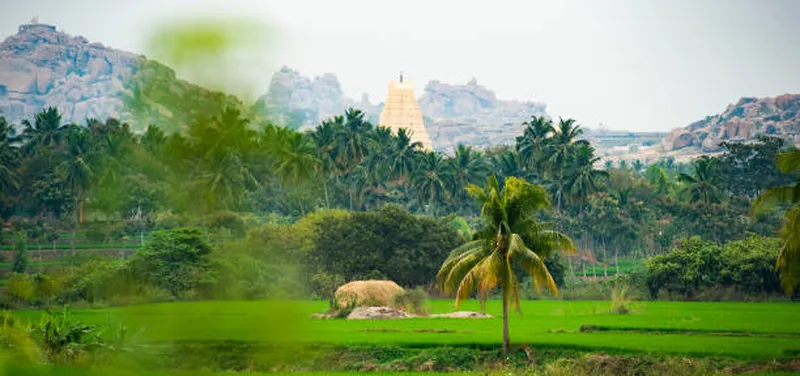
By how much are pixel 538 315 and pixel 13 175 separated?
4804 centimetres

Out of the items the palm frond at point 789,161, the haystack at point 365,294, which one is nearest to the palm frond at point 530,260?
the palm frond at point 789,161

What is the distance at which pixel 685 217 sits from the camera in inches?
3280

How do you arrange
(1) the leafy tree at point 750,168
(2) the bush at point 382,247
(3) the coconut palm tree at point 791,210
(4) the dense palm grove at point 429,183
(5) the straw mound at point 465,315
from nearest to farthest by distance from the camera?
(3) the coconut palm tree at point 791,210 < (5) the straw mound at point 465,315 < (2) the bush at point 382,247 < (4) the dense palm grove at point 429,183 < (1) the leafy tree at point 750,168

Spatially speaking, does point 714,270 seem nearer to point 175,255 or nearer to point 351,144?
point 175,255

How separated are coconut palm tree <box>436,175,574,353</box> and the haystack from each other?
38.9 ft

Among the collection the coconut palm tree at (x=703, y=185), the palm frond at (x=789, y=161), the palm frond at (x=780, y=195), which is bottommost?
the palm frond at (x=780, y=195)

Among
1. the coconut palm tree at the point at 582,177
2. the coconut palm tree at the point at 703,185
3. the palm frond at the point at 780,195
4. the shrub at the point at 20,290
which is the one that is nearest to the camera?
the palm frond at the point at 780,195

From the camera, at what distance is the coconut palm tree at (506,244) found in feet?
108

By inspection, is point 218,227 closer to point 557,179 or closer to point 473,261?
point 473,261

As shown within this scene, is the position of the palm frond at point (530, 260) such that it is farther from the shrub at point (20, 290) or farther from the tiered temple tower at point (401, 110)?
the tiered temple tower at point (401, 110)

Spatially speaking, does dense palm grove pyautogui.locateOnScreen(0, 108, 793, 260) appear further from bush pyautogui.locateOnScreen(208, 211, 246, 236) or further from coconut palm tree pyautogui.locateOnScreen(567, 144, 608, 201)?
bush pyautogui.locateOnScreen(208, 211, 246, 236)

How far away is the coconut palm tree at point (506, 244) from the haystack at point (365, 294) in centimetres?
1185

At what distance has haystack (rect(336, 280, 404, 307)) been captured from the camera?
45.6m

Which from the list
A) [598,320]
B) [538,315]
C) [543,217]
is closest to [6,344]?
[598,320]
